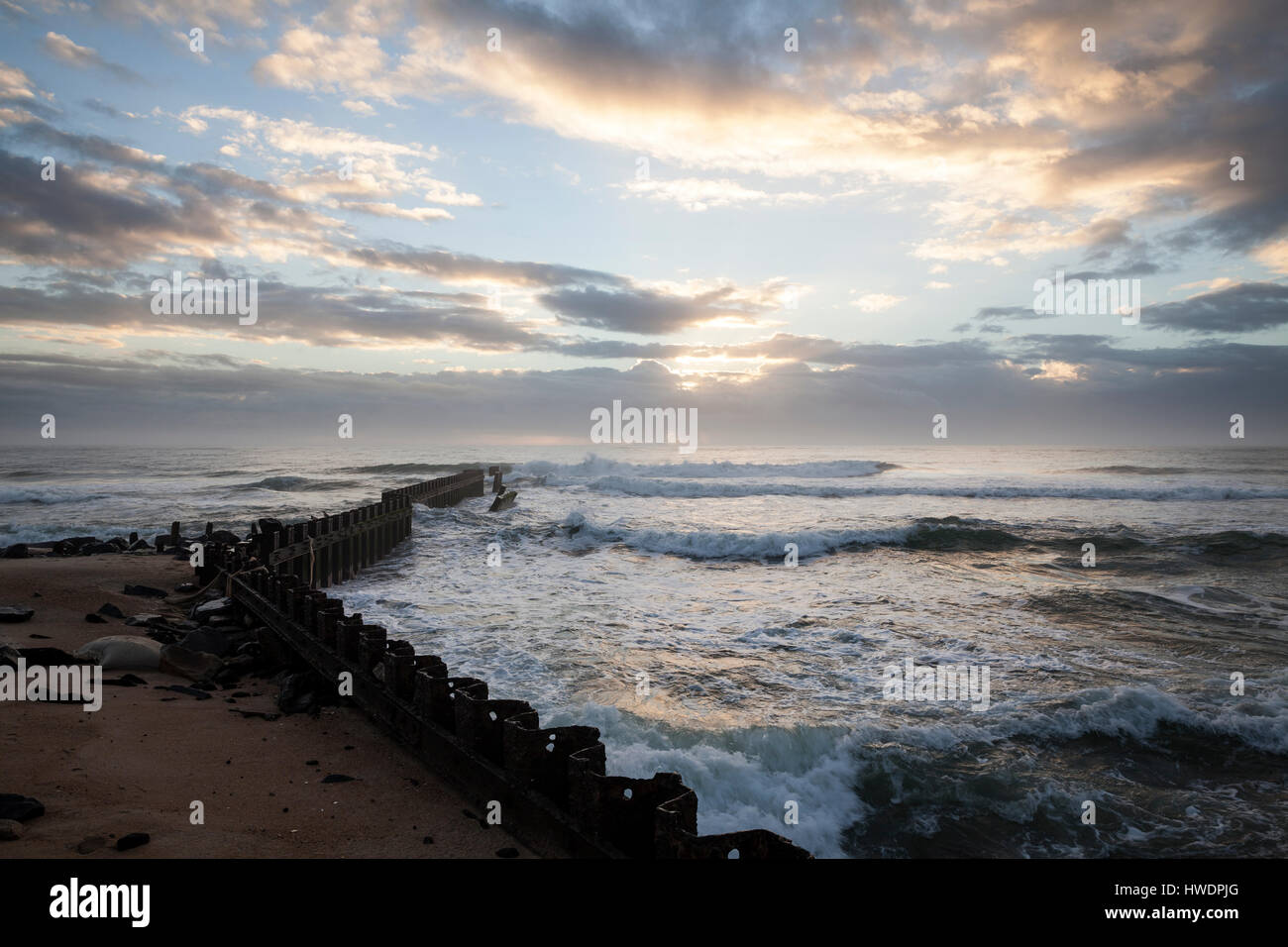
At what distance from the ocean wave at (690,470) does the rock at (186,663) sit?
48.8 meters

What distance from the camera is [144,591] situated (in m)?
12.1

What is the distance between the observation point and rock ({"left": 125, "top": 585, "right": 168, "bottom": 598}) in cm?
1199

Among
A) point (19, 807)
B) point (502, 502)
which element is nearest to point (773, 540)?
point (502, 502)

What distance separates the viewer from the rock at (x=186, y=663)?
7.70 meters

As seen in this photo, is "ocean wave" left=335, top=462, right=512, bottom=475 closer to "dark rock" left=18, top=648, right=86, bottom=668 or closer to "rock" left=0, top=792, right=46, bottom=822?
"dark rock" left=18, top=648, right=86, bottom=668

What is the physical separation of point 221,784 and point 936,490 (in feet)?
152

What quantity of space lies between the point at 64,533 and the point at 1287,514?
4938 centimetres

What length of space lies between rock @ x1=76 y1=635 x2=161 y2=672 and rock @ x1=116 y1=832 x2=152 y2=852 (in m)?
4.58

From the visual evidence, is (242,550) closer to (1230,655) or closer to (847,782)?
(847,782)

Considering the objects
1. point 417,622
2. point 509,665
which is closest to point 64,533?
point 417,622

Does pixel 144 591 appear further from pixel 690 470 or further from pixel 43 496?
pixel 690 470

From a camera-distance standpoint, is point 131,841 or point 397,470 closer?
point 131,841

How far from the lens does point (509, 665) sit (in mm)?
9734

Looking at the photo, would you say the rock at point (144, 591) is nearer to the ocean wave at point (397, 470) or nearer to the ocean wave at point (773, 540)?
the ocean wave at point (773, 540)
